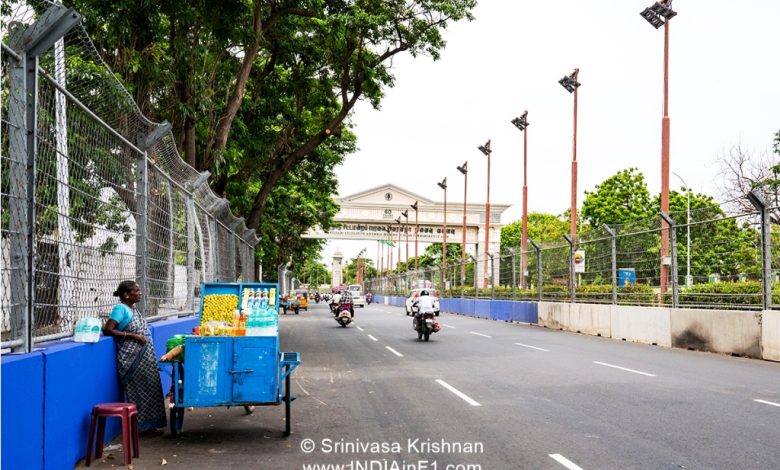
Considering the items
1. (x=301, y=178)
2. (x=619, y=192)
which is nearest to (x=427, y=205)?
(x=619, y=192)

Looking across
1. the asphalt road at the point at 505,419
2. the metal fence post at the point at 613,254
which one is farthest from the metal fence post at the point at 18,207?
the metal fence post at the point at 613,254

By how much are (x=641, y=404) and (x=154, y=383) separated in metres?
5.61

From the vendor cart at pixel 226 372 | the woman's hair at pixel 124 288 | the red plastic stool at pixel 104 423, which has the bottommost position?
the red plastic stool at pixel 104 423

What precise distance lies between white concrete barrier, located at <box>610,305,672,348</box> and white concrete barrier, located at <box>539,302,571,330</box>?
4018mm

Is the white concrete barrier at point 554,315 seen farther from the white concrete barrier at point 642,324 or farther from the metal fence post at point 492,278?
the metal fence post at point 492,278

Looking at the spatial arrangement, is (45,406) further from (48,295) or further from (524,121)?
(524,121)

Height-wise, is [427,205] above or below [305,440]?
above

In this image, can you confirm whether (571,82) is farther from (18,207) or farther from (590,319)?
(18,207)

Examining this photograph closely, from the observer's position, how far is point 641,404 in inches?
359

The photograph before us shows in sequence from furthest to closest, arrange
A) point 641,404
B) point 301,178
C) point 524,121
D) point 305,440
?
point 524,121 → point 301,178 → point 641,404 → point 305,440

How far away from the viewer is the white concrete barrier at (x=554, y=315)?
25734 mm

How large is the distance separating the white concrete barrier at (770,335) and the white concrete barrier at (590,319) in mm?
6958

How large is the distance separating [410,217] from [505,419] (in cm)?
9170

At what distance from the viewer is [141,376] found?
741cm
